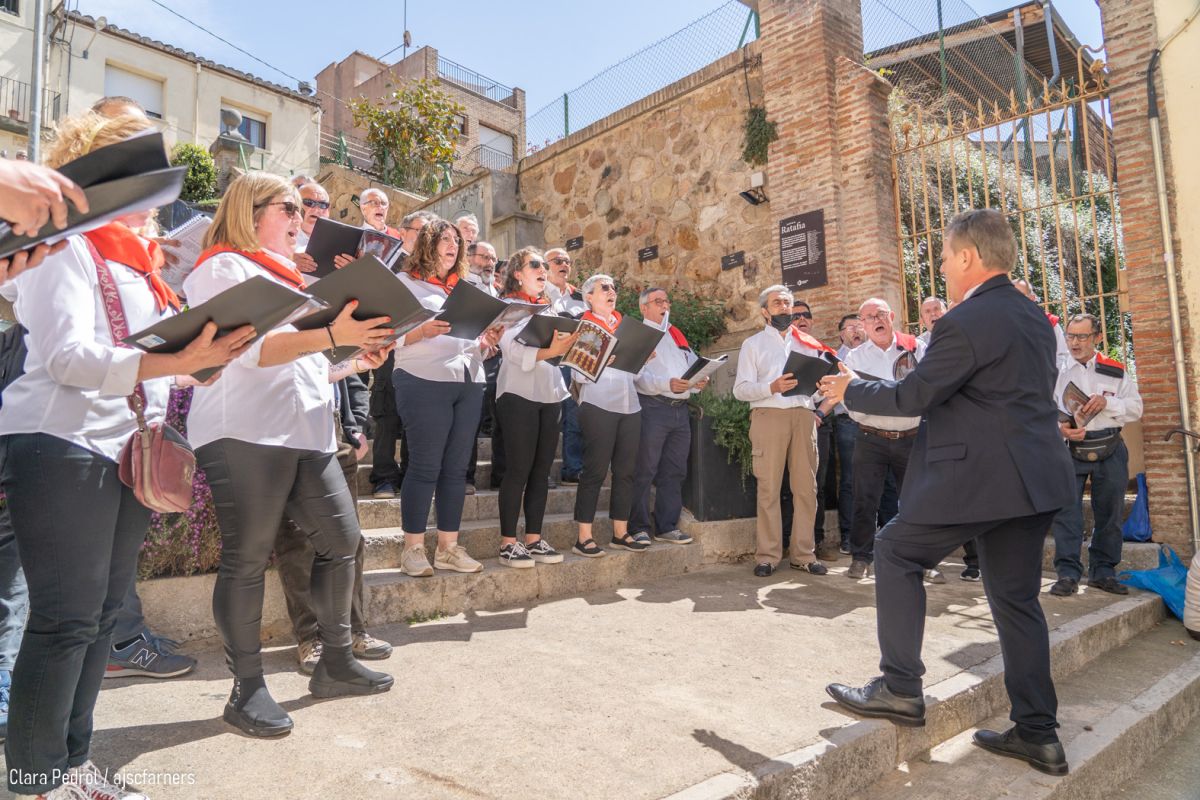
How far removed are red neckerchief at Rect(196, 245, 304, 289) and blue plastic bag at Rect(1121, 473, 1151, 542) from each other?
22.6ft

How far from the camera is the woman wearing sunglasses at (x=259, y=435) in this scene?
2.63m

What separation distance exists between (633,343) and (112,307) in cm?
323

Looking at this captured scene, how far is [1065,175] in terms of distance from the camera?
1371cm

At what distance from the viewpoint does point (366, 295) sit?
2514mm

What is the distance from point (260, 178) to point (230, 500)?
119 centimetres

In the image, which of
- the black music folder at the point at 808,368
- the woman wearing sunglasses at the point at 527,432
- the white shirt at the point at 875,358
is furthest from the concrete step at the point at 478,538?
the white shirt at the point at 875,358

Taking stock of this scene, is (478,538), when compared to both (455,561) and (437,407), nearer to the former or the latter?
(455,561)

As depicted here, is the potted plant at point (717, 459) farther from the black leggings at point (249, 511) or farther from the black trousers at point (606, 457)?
the black leggings at point (249, 511)

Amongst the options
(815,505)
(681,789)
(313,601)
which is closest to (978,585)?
(815,505)

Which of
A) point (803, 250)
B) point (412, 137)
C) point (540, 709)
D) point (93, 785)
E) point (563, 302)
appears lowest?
point (540, 709)


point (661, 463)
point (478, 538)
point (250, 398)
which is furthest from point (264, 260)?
point (661, 463)

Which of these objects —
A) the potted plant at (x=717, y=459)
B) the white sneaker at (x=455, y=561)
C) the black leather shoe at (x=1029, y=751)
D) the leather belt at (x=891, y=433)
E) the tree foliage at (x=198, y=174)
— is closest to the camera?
the black leather shoe at (x=1029, y=751)

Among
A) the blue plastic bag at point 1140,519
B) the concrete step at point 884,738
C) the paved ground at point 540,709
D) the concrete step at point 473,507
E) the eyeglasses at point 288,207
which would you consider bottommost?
the concrete step at point 884,738

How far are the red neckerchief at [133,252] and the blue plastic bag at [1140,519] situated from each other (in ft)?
23.9
